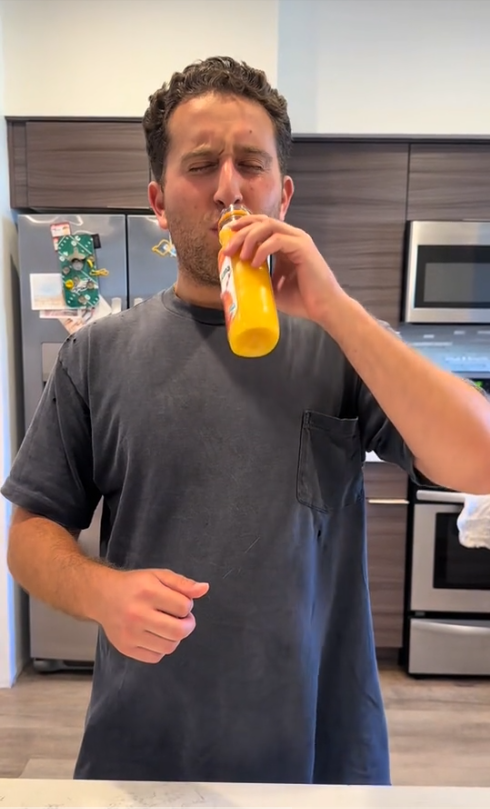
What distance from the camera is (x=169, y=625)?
1.87 ft

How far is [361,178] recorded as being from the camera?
2445 mm

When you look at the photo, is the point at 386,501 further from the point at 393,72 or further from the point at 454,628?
the point at 393,72

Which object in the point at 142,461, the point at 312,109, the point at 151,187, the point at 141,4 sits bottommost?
the point at 142,461

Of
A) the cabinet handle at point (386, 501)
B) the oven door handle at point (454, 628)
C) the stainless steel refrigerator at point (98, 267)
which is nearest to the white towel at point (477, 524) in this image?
the cabinet handle at point (386, 501)

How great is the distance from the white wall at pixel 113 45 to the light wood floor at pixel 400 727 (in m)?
2.12

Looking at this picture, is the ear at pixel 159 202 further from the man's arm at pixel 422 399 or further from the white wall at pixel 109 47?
the white wall at pixel 109 47

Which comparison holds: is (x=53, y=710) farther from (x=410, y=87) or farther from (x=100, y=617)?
(x=410, y=87)

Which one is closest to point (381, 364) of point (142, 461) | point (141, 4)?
point (142, 461)

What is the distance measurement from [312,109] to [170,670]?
7.17ft

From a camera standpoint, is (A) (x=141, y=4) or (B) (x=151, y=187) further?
(A) (x=141, y=4)

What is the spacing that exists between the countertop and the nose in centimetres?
65

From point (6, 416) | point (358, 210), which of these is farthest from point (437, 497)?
point (6, 416)

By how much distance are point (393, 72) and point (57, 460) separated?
2210 millimetres

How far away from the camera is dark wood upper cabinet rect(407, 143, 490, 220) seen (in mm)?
2434
